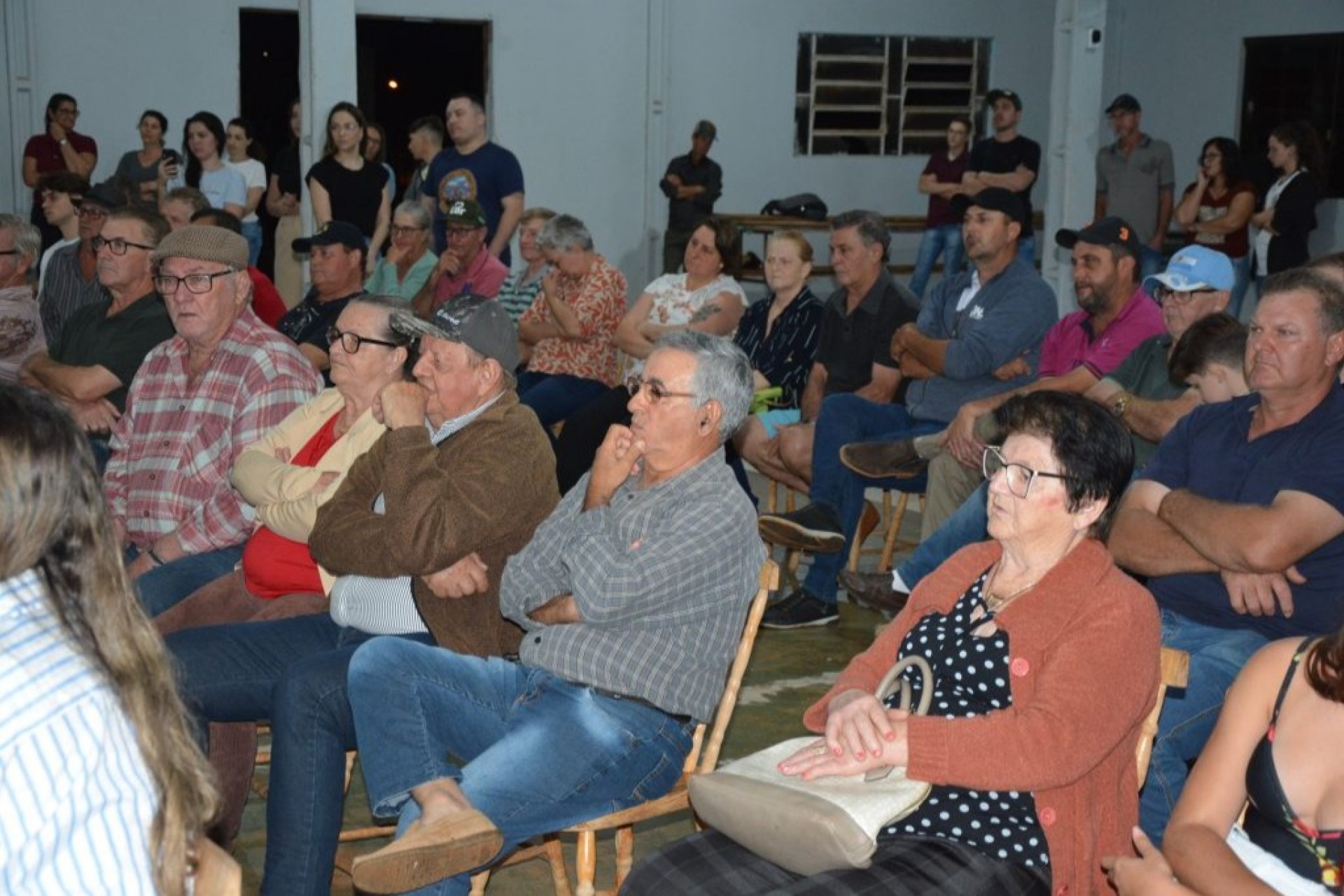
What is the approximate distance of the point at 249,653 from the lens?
10.4ft

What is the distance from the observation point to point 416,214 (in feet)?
22.4

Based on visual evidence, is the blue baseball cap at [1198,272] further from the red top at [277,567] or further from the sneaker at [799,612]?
the red top at [277,567]

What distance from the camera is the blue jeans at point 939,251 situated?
1109cm

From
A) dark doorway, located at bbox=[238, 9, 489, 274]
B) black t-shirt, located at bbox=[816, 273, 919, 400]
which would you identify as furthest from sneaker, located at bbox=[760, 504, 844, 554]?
dark doorway, located at bbox=[238, 9, 489, 274]

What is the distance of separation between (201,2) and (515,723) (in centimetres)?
980

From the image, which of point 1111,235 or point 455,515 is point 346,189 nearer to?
point 1111,235

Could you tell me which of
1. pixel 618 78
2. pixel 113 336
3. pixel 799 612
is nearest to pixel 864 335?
pixel 799 612

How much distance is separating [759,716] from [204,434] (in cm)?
169

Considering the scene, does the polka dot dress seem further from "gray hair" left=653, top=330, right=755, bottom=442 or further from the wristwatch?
the wristwatch

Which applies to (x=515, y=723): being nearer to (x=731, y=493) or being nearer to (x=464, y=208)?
(x=731, y=493)

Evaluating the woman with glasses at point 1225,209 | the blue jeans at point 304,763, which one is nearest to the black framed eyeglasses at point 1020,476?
the blue jeans at point 304,763

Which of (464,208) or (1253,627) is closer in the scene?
(1253,627)

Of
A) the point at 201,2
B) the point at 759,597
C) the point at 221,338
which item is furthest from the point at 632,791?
the point at 201,2

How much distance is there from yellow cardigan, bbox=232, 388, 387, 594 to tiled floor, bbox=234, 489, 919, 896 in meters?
0.66
